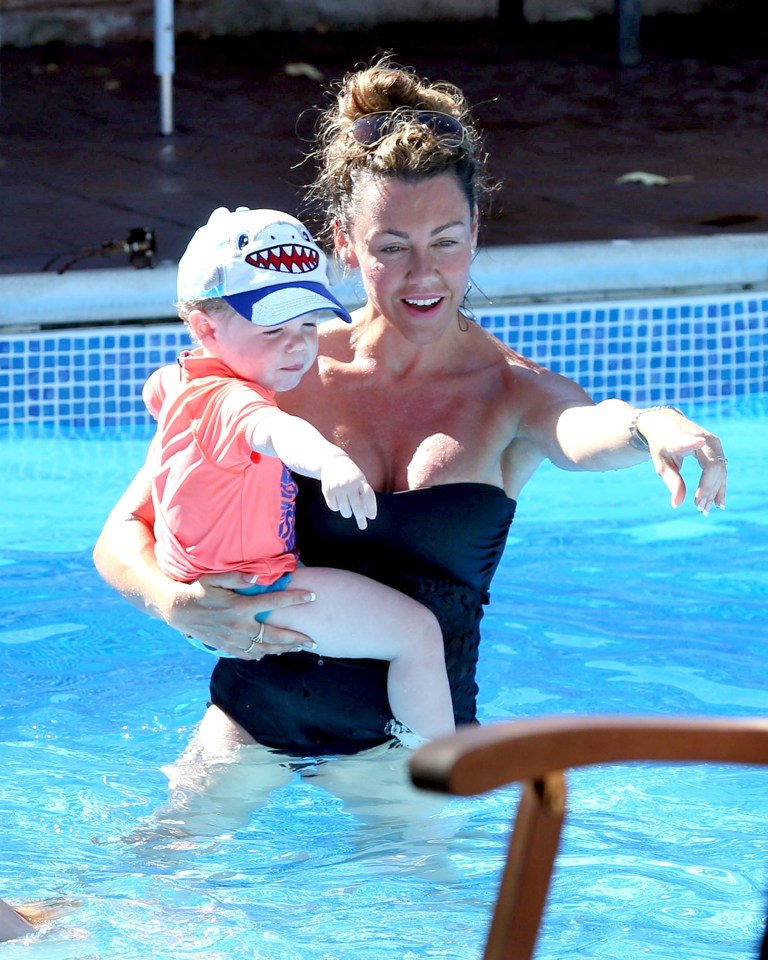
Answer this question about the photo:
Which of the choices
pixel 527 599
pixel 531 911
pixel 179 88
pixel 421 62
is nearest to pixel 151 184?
pixel 179 88

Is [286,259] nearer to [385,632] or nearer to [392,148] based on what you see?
[392,148]

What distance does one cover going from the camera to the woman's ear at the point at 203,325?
2635mm

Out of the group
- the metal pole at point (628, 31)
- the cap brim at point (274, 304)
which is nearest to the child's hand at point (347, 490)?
the cap brim at point (274, 304)

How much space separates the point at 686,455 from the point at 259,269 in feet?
2.58

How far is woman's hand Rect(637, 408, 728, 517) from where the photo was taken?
2162mm

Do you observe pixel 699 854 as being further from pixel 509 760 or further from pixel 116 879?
pixel 509 760

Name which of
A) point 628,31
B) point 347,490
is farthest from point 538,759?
point 628,31

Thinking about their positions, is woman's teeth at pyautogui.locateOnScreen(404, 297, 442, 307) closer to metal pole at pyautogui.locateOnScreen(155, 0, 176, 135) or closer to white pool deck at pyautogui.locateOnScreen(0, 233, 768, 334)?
white pool deck at pyautogui.locateOnScreen(0, 233, 768, 334)

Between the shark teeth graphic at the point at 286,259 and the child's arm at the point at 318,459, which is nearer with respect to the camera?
the child's arm at the point at 318,459

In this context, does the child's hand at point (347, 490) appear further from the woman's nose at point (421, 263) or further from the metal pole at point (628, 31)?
the metal pole at point (628, 31)

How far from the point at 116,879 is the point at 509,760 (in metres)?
1.99

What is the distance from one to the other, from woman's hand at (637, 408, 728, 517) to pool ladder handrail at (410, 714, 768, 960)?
1.02 meters

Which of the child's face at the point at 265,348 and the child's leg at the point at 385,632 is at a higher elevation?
the child's face at the point at 265,348

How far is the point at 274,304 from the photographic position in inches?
101
